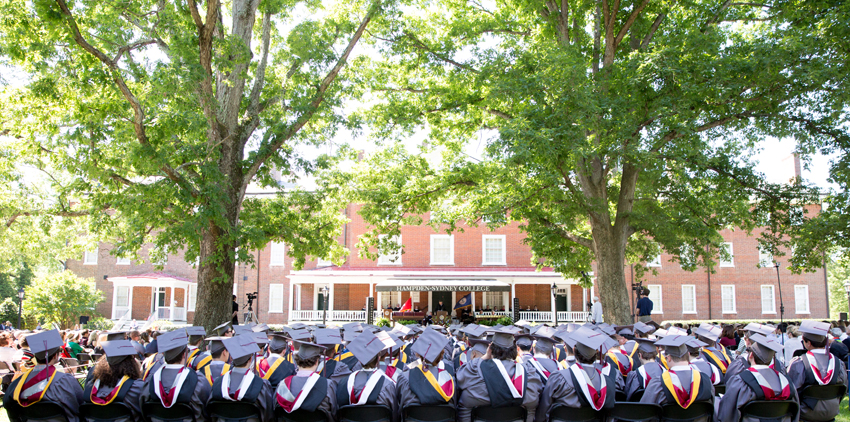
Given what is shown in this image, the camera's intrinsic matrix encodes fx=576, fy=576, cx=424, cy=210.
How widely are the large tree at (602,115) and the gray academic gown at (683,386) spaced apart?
6996 mm

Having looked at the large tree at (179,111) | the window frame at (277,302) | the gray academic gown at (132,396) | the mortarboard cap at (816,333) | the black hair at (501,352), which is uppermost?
the large tree at (179,111)

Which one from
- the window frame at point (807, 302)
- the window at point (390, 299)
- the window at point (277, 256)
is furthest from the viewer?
the window at point (277, 256)

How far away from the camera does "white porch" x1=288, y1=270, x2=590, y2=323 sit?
2828cm

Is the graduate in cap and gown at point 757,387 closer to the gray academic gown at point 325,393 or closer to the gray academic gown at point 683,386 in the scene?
the gray academic gown at point 683,386

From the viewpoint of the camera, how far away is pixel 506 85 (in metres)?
13.1

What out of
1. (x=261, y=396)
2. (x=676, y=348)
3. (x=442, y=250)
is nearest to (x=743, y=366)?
(x=676, y=348)

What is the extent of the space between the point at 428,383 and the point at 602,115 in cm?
967

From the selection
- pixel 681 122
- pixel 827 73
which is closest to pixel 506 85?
pixel 681 122

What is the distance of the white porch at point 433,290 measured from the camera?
2828 centimetres

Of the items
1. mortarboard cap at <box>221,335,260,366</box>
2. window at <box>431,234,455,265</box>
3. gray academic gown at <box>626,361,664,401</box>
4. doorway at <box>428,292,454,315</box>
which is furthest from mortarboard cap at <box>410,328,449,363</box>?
doorway at <box>428,292,454,315</box>

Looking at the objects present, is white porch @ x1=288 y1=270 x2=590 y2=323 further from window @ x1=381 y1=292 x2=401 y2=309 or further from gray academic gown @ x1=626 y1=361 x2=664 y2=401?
gray academic gown @ x1=626 y1=361 x2=664 y2=401

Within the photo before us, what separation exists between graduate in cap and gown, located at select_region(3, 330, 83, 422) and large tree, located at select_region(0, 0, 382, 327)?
5404 millimetres

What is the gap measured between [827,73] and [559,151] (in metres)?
5.22

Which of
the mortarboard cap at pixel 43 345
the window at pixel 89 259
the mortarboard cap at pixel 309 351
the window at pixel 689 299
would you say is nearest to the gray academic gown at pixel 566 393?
the mortarboard cap at pixel 309 351
